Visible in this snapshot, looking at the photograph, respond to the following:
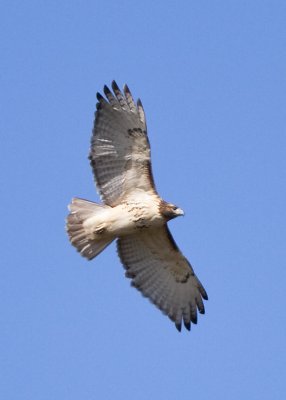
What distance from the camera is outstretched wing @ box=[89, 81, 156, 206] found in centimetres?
1700

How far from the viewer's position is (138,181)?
17203 mm

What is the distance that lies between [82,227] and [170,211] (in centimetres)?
133

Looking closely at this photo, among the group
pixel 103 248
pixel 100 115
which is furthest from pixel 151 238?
pixel 100 115

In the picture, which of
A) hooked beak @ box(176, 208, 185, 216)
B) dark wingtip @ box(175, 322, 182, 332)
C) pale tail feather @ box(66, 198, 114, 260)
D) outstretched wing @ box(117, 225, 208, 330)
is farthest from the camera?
dark wingtip @ box(175, 322, 182, 332)

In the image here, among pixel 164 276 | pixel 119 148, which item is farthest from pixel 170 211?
pixel 164 276

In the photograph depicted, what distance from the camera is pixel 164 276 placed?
18.2 metres

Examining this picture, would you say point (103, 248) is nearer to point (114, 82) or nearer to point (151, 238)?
point (151, 238)

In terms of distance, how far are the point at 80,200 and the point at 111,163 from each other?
705mm

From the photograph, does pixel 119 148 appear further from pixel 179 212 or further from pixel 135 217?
pixel 179 212

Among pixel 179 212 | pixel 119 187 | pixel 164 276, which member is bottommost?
pixel 164 276

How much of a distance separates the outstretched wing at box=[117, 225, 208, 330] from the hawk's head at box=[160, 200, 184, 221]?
0.98m

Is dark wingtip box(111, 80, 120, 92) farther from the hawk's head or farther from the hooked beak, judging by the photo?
the hooked beak

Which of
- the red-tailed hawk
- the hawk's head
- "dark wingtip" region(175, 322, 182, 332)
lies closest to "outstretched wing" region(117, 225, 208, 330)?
"dark wingtip" region(175, 322, 182, 332)

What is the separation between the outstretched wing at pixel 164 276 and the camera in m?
17.9
